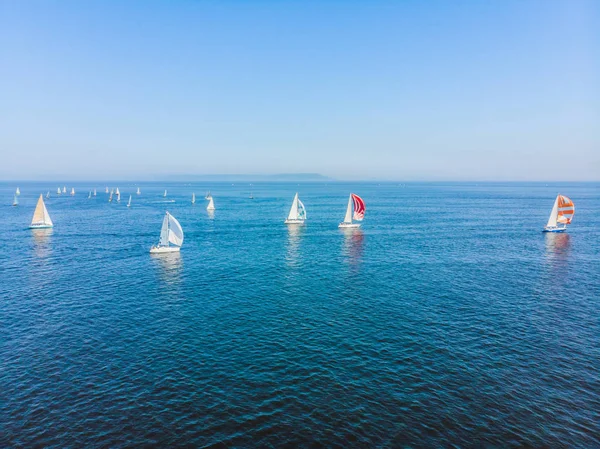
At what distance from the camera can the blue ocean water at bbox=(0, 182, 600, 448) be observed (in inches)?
1228

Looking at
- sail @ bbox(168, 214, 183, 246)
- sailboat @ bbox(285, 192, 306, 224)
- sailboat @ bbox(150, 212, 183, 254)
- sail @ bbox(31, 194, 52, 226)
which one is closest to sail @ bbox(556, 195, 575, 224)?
sailboat @ bbox(285, 192, 306, 224)

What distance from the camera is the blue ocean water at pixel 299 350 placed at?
31.2 meters

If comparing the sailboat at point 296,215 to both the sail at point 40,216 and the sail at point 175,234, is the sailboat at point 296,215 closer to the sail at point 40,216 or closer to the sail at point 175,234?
the sail at point 175,234

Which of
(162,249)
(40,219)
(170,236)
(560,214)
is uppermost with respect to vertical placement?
(560,214)

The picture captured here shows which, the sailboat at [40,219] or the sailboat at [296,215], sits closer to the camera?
the sailboat at [40,219]

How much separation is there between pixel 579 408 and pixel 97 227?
141 metres

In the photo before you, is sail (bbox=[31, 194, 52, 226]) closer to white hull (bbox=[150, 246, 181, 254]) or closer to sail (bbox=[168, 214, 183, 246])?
white hull (bbox=[150, 246, 181, 254])

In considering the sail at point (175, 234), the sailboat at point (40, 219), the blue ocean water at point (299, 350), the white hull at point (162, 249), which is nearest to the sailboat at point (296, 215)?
the blue ocean water at point (299, 350)

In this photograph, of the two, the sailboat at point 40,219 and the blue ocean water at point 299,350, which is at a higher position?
the sailboat at point 40,219

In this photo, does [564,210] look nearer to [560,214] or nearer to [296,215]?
[560,214]

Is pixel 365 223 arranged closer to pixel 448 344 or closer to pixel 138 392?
pixel 448 344

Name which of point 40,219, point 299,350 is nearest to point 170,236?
point 299,350

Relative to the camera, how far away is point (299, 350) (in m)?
44.0

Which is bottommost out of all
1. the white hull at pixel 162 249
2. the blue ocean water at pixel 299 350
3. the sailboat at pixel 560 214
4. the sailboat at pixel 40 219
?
the blue ocean water at pixel 299 350
